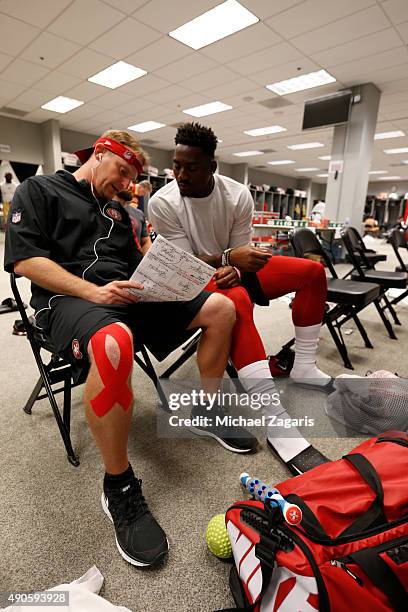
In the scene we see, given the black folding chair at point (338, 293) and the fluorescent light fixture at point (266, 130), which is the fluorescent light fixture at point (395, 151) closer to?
the fluorescent light fixture at point (266, 130)

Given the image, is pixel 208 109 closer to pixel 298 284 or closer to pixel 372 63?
pixel 372 63

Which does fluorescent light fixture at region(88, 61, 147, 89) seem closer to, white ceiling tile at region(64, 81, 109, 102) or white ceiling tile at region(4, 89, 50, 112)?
white ceiling tile at region(64, 81, 109, 102)

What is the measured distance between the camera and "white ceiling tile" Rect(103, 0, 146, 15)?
325cm

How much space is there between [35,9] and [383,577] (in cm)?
502

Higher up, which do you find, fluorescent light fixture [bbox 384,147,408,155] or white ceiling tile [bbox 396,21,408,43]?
fluorescent light fixture [bbox 384,147,408,155]

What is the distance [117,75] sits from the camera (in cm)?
516

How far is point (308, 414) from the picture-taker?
4.93ft

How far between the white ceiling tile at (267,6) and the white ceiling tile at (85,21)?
1.32 metres

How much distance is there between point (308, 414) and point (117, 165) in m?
1.29

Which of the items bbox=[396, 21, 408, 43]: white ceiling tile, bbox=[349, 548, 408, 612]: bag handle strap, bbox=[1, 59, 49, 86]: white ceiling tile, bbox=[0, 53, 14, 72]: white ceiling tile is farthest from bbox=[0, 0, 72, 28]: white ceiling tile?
bbox=[349, 548, 408, 612]: bag handle strap

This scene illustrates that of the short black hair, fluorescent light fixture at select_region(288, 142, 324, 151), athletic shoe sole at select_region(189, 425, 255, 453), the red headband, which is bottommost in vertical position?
athletic shoe sole at select_region(189, 425, 255, 453)

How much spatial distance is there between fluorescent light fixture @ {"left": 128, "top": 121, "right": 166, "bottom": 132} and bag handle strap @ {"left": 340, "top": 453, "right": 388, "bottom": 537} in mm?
8537

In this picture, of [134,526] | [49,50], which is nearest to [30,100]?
[49,50]

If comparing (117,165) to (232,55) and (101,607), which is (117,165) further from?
(232,55)
